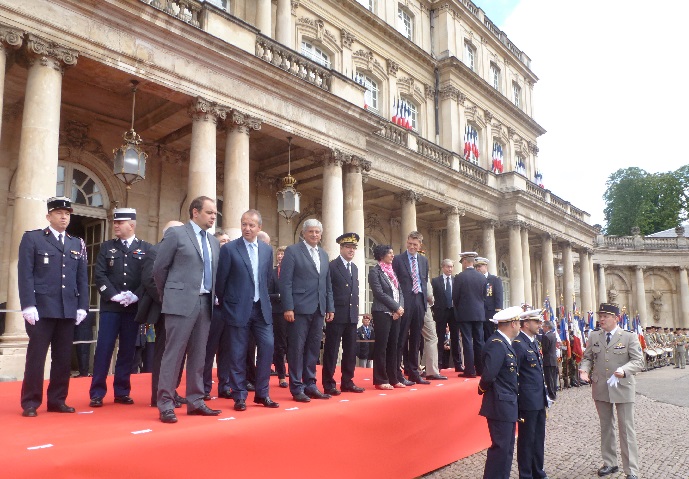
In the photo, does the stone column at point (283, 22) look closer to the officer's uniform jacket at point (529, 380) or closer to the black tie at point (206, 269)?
the black tie at point (206, 269)

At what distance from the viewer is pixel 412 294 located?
7438 mm

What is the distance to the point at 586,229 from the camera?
1219 inches

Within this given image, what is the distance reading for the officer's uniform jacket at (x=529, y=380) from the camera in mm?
5457

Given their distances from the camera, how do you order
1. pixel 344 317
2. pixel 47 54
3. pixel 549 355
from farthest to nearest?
1. pixel 549 355
2. pixel 47 54
3. pixel 344 317

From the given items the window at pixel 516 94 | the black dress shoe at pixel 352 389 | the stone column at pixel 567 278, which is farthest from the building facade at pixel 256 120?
the window at pixel 516 94

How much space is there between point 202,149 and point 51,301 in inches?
271

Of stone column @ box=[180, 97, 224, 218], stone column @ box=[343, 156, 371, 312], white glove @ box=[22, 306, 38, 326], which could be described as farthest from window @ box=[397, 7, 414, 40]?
white glove @ box=[22, 306, 38, 326]

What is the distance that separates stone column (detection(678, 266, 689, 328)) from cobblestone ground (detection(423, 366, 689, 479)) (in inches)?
1059

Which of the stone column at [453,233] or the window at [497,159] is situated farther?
the window at [497,159]

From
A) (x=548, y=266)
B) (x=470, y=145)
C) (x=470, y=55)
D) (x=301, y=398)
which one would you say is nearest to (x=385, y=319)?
(x=301, y=398)

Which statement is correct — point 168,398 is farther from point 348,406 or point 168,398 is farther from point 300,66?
point 300,66

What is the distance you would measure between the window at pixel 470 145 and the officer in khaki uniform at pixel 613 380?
1811 cm

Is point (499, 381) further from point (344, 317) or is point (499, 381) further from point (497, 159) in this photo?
point (497, 159)

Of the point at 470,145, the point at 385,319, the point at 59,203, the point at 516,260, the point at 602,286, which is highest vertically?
the point at 470,145
